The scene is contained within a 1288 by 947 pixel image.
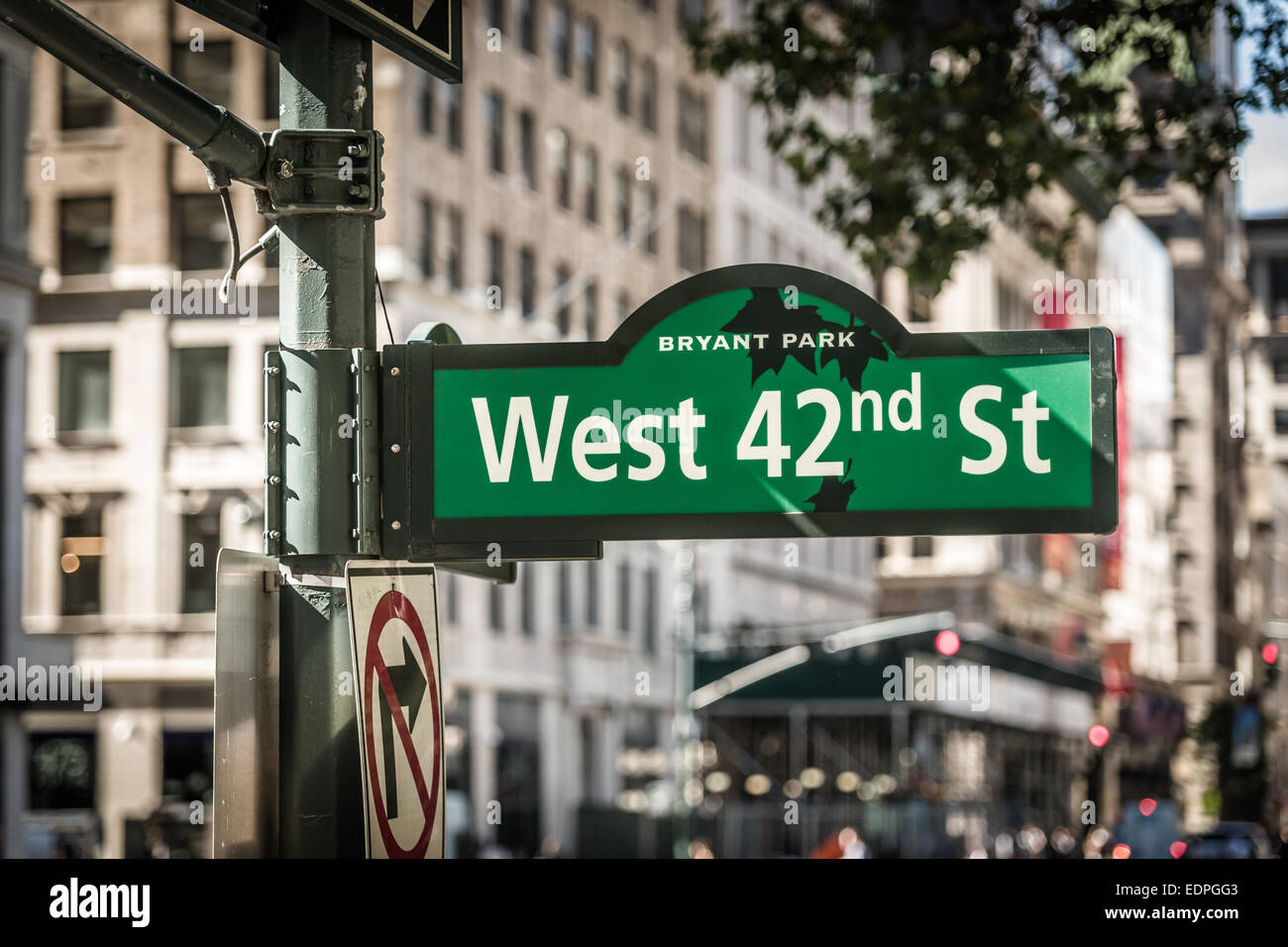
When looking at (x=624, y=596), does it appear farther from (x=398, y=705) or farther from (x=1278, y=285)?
(x=398, y=705)

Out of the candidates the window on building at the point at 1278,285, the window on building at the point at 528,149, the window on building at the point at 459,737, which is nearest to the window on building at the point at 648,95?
the window on building at the point at 528,149

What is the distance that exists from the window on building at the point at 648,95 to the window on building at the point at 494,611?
1587cm

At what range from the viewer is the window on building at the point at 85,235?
46.2 metres

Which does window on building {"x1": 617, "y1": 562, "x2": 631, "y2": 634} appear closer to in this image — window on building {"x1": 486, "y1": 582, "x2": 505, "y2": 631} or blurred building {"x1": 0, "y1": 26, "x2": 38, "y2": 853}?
window on building {"x1": 486, "y1": 582, "x2": 505, "y2": 631}

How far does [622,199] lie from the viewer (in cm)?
5628

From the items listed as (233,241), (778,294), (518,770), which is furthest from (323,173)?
(518,770)

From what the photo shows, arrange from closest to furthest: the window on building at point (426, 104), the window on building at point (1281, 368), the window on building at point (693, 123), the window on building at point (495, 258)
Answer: the window on building at point (426, 104) → the window on building at point (495, 258) → the window on building at point (693, 123) → the window on building at point (1281, 368)

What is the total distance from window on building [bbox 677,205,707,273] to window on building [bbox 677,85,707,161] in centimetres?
203

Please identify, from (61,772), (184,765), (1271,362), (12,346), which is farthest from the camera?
(1271,362)

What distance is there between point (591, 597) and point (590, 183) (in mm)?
10793

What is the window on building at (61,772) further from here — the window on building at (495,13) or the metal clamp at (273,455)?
the metal clamp at (273,455)

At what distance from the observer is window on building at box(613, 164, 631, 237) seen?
55781mm

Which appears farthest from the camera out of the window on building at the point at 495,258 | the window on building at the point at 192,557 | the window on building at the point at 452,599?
the window on building at the point at 495,258
